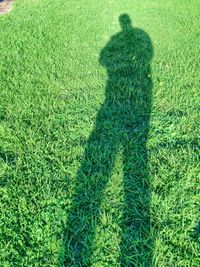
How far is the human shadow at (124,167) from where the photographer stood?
2.53m

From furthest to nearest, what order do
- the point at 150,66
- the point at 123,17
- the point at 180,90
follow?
the point at 123,17, the point at 150,66, the point at 180,90

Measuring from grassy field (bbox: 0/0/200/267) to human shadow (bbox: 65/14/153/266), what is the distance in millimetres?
11

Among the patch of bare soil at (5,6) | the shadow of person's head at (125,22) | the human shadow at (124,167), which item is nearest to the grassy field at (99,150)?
the human shadow at (124,167)

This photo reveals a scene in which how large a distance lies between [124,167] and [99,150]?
0.38 meters

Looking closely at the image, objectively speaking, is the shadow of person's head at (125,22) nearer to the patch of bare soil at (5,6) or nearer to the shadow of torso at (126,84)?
the shadow of torso at (126,84)

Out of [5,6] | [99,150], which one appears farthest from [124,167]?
[5,6]

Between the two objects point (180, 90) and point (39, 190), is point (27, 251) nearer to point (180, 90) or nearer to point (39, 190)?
point (39, 190)

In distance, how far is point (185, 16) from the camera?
24.5 ft

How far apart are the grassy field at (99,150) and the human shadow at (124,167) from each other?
0.4 inches

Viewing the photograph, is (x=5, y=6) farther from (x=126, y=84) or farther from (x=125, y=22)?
(x=126, y=84)

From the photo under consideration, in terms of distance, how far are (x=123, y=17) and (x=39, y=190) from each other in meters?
5.75

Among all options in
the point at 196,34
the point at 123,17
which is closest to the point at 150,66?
the point at 196,34

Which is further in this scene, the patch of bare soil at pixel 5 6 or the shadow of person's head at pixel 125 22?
the patch of bare soil at pixel 5 6

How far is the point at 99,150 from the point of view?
11.1 feet
